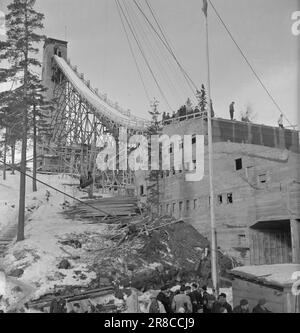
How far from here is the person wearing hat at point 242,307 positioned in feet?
29.0

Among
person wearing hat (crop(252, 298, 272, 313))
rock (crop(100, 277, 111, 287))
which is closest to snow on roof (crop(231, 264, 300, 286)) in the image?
person wearing hat (crop(252, 298, 272, 313))

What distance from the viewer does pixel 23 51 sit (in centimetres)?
1764

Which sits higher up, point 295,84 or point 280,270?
point 295,84

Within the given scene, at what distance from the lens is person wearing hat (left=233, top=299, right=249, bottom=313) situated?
884 cm

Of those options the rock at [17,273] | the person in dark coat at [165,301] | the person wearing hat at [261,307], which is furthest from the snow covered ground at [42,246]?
the person wearing hat at [261,307]

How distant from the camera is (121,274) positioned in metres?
15.1

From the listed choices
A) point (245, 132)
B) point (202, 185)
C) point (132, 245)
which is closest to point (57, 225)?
point (132, 245)

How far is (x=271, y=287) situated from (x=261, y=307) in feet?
1.72

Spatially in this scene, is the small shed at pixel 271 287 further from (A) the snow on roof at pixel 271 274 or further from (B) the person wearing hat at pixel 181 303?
(B) the person wearing hat at pixel 181 303

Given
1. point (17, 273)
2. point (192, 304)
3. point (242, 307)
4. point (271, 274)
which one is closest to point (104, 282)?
point (17, 273)

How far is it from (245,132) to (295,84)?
45.0 ft

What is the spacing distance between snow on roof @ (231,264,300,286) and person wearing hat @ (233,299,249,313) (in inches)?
25.6

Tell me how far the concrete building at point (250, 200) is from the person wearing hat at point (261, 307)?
7739 mm

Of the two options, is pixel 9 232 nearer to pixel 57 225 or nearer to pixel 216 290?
pixel 57 225
